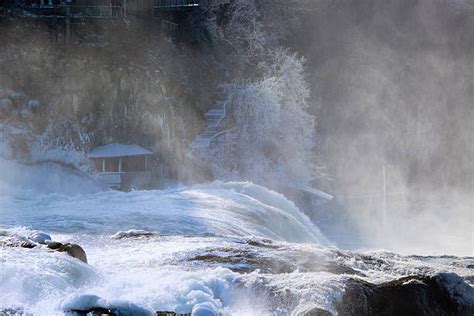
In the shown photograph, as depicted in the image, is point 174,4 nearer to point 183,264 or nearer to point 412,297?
point 183,264

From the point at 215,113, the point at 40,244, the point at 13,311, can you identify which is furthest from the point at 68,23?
the point at 13,311

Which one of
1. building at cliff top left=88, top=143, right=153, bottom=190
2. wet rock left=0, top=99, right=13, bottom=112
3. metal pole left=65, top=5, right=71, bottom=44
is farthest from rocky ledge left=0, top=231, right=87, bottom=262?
metal pole left=65, top=5, right=71, bottom=44

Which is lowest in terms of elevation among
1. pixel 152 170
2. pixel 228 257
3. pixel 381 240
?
pixel 381 240

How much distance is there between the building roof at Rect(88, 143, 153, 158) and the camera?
3509 cm

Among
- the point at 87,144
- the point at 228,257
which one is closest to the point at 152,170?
the point at 87,144

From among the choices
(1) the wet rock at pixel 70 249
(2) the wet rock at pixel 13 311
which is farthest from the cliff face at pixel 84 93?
(2) the wet rock at pixel 13 311

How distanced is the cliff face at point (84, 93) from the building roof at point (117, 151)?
1.68 feet

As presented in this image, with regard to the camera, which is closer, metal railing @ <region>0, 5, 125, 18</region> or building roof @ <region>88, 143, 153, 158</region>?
building roof @ <region>88, 143, 153, 158</region>

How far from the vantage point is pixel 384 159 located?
4741 cm

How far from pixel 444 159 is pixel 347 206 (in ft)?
36.6

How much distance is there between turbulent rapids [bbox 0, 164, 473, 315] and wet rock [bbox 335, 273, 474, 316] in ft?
0.33

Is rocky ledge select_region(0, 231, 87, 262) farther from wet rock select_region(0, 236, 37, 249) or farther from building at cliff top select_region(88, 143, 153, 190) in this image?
building at cliff top select_region(88, 143, 153, 190)

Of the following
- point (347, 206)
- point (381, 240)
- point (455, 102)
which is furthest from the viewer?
point (455, 102)

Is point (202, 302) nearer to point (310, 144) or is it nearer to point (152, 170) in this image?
point (152, 170)
